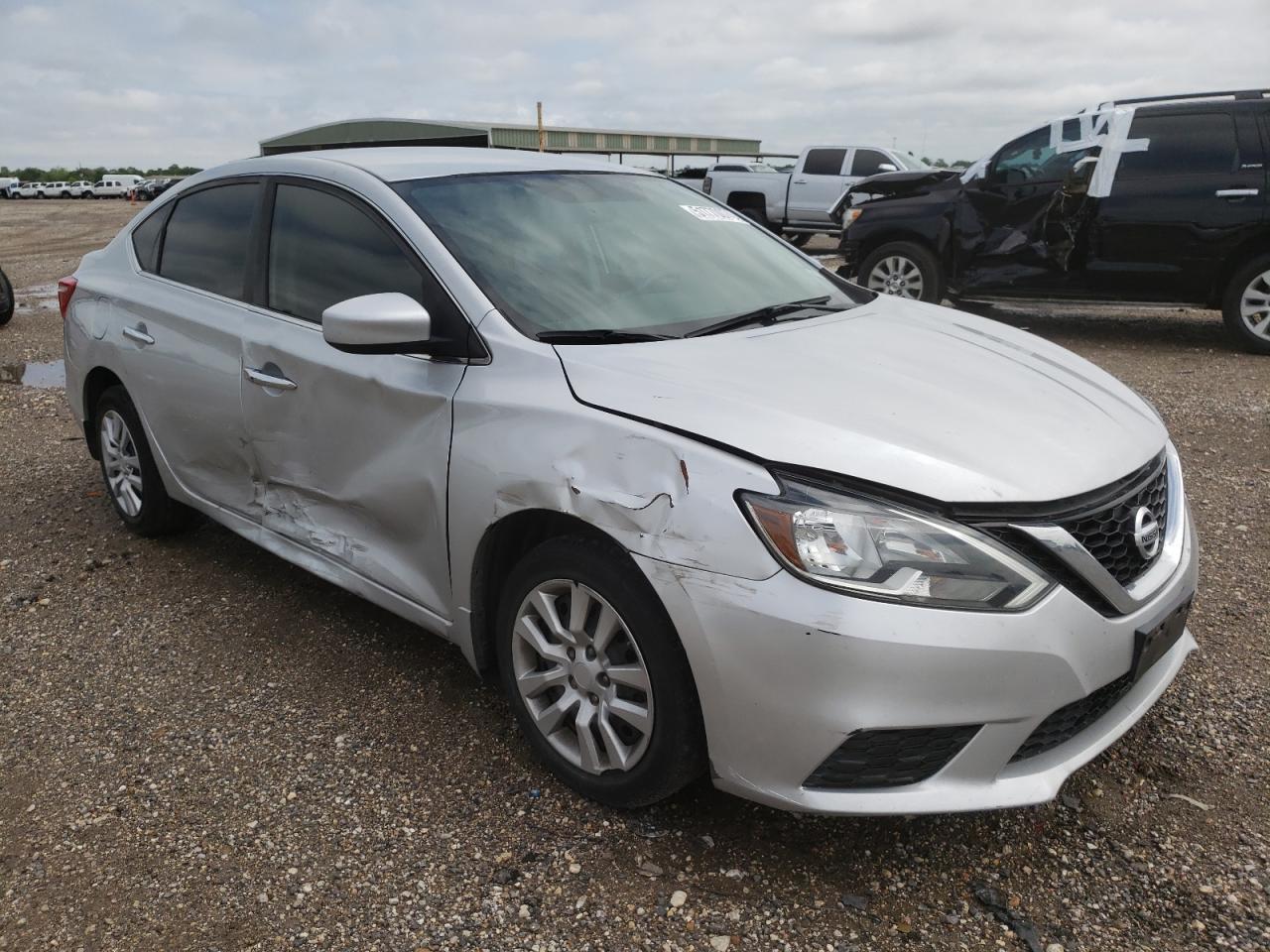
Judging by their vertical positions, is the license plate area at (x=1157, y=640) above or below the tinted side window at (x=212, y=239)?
below

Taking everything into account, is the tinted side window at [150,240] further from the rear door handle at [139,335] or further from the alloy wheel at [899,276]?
the alloy wheel at [899,276]

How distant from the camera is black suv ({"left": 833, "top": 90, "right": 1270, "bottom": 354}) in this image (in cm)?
766

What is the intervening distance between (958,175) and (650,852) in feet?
27.3

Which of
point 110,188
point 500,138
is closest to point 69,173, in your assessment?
point 110,188

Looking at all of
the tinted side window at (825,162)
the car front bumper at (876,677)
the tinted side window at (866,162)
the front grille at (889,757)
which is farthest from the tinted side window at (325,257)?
the tinted side window at (825,162)

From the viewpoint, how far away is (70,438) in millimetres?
6223

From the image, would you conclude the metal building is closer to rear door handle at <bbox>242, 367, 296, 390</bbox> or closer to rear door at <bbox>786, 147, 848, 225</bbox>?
rear door at <bbox>786, 147, 848, 225</bbox>

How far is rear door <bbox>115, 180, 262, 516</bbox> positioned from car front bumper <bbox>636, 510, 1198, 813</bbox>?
6.70 ft

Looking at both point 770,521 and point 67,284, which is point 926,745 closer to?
point 770,521

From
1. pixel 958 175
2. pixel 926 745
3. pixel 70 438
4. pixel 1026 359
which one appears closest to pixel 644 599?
pixel 926 745

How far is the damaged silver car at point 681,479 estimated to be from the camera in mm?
2018

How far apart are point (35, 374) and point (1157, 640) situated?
8731 mm

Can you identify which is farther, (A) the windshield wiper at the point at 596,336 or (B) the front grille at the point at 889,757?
(A) the windshield wiper at the point at 596,336

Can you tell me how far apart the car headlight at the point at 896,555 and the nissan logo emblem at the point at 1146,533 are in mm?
373
